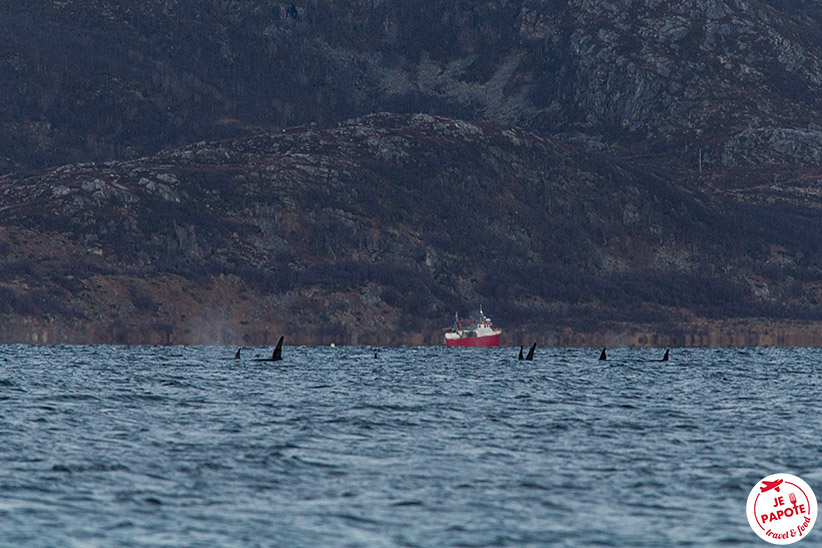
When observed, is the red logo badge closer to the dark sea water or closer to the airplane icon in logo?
the airplane icon in logo

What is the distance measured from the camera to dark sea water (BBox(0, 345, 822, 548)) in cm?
3969

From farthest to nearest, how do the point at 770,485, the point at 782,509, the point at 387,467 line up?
1. the point at 387,467
2. the point at 770,485
3. the point at 782,509

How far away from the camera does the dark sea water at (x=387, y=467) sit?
39.7 meters

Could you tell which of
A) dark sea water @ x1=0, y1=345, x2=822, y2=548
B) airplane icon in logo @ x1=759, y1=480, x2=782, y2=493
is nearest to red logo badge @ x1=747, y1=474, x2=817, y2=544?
airplane icon in logo @ x1=759, y1=480, x2=782, y2=493

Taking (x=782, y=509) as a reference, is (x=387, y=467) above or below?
above

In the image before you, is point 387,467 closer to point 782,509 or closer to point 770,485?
point 770,485

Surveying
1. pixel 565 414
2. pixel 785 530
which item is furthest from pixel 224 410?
pixel 785 530

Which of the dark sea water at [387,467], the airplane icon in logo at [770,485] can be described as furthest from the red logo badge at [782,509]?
the dark sea water at [387,467]

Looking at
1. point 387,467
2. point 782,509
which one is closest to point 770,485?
point 782,509

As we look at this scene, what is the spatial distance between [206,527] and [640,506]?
15.4m

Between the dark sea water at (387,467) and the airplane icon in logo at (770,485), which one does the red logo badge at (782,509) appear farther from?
the dark sea water at (387,467)

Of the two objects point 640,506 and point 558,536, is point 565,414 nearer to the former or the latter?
point 640,506

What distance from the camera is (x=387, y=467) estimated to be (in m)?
52.9

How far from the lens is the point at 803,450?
59406mm
